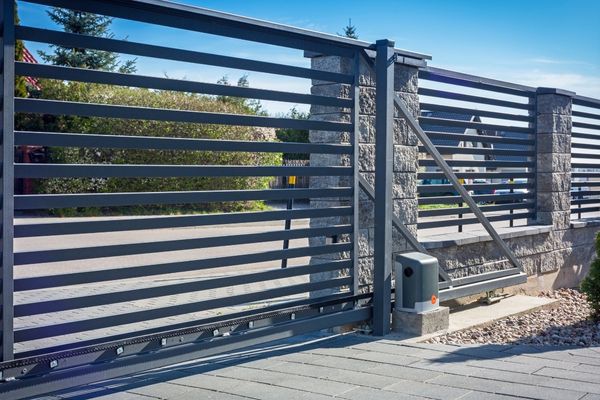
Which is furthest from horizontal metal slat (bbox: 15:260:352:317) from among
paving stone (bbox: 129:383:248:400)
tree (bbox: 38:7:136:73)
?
tree (bbox: 38:7:136:73)

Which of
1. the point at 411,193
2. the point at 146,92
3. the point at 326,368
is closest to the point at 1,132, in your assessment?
the point at 326,368

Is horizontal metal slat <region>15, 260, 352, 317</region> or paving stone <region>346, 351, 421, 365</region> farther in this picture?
paving stone <region>346, 351, 421, 365</region>

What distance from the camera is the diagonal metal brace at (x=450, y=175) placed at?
727 centimetres

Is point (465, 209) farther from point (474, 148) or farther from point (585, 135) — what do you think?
point (585, 135)

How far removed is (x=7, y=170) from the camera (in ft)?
14.3

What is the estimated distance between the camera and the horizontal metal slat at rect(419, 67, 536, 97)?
8.23m

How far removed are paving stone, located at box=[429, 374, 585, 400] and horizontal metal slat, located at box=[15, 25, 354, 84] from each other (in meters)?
2.85

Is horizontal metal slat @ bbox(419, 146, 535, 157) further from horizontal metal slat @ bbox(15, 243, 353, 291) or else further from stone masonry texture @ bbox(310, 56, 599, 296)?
horizontal metal slat @ bbox(15, 243, 353, 291)

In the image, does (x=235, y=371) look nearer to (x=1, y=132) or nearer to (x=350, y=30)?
(x=1, y=132)

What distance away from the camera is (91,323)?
4754mm

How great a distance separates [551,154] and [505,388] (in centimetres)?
643

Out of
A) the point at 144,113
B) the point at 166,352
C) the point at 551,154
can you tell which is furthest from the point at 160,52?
the point at 551,154

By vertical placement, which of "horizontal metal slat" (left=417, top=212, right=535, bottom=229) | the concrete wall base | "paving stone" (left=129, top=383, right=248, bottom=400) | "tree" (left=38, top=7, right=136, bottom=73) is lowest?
"paving stone" (left=129, top=383, right=248, bottom=400)

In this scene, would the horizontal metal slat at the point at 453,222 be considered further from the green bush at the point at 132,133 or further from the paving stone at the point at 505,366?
the green bush at the point at 132,133
